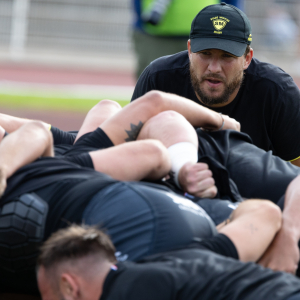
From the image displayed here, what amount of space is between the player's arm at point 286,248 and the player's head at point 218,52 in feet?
4.99

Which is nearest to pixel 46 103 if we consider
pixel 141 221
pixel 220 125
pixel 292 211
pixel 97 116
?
pixel 97 116

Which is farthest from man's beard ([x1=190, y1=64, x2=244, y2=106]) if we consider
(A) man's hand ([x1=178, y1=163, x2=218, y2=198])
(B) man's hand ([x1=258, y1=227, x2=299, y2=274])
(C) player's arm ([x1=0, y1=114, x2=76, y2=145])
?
(B) man's hand ([x1=258, y1=227, x2=299, y2=274])

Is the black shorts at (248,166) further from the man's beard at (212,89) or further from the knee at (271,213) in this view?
the man's beard at (212,89)

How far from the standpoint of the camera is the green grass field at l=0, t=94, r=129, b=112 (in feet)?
30.2

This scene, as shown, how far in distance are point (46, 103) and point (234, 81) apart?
244 inches

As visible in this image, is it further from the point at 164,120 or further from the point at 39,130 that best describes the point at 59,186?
the point at 164,120

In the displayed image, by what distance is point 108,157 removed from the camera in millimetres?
2496

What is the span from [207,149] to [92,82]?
975 centimetres

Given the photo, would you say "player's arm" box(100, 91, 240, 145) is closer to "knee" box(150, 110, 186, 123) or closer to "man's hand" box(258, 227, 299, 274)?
"knee" box(150, 110, 186, 123)

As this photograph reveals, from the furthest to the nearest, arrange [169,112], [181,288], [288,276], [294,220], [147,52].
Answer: [147,52] → [169,112] → [294,220] → [288,276] → [181,288]

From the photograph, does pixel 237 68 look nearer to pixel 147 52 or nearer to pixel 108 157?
pixel 108 157

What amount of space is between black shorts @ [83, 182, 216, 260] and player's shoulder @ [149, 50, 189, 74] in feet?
6.55

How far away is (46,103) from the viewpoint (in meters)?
9.47

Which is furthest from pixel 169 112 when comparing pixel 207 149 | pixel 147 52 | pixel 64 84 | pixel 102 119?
pixel 64 84
